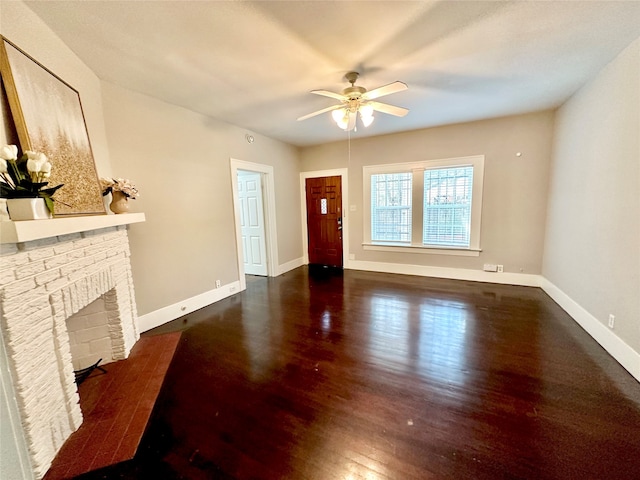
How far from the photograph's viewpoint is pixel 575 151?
3.04 m

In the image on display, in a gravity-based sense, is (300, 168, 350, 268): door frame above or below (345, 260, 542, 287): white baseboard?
above

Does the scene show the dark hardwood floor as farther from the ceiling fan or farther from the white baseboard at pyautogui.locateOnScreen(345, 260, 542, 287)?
the ceiling fan

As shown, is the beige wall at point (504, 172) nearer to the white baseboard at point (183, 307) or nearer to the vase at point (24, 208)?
the white baseboard at point (183, 307)

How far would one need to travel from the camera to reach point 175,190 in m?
3.18

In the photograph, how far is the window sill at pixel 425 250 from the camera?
4.35 m

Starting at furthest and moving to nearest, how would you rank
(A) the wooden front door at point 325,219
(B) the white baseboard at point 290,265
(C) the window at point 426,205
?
(A) the wooden front door at point 325,219 < (B) the white baseboard at point 290,265 < (C) the window at point 426,205

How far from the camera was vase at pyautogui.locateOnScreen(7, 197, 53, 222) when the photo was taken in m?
1.36

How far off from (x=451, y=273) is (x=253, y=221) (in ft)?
12.4

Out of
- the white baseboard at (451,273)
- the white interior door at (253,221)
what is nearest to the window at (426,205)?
the white baseboard at (451,273)

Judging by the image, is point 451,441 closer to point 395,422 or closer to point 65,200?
point 395,422

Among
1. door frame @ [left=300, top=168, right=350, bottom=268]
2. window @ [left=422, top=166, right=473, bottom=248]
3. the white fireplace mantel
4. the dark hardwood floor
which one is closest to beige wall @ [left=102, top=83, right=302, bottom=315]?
the dark hardwood floor

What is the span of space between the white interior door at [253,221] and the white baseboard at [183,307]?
1043 millimetres

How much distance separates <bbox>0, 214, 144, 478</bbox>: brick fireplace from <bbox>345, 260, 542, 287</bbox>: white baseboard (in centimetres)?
416

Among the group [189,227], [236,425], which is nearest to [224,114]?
[189,227]
